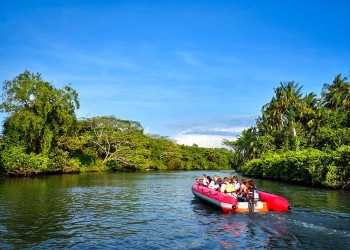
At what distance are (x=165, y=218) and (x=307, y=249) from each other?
22.6 ft

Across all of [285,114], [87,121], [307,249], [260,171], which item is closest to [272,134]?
[285,114]

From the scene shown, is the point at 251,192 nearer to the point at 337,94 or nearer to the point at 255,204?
the point at 255,204

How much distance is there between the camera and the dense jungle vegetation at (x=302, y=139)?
87.0 ft

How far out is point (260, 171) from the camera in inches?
1802

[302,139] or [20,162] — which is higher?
[302,139]

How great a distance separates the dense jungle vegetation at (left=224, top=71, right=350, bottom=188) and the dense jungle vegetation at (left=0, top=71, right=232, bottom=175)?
23.4 meters

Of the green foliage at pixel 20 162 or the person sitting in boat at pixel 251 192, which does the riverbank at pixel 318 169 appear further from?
the green foliage at pixel 20 162

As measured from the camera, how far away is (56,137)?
158 feet

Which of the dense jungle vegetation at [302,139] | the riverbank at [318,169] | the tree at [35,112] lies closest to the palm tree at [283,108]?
the dense jungle vegetation at [302,139]

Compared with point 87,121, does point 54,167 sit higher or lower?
lower

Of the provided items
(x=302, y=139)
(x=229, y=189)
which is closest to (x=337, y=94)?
(x=302, y=139)

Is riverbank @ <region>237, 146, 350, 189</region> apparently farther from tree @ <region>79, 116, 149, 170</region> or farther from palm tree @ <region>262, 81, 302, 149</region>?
tree @ <region>79, 116, 149, 170</region>

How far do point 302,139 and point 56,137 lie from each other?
1460 inches

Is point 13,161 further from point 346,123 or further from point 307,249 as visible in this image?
point 346,123
